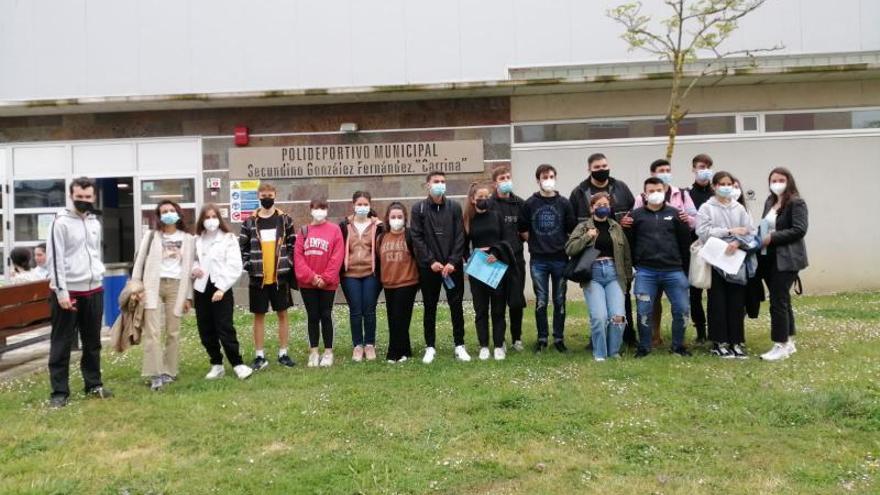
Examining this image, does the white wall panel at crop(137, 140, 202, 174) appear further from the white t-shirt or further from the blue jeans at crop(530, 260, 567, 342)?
the blue jeans at crop(530, 260, 567, 342)

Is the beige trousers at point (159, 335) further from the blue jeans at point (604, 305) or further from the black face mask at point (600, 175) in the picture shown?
the black face mask at point (600, 175)

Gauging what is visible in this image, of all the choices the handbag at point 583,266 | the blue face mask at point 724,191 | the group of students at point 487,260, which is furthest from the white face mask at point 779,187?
the handbag at point 583,266

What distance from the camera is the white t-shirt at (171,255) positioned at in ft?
20.7

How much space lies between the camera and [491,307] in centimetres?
681

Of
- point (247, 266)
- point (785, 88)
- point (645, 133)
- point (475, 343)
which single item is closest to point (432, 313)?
point (475, 343)

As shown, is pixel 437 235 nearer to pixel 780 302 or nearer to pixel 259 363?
pixel 259 363

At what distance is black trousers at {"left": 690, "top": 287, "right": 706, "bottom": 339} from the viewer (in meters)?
7.21

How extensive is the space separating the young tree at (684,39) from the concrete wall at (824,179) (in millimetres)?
805

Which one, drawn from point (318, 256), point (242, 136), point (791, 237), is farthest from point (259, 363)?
point (242, 136)

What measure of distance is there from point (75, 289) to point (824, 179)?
11.8 m

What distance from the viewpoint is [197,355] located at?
7.67 metres

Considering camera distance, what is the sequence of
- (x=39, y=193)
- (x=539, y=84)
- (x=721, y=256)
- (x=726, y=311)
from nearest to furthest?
(x=721, y=256) < (x=726, y=311) < (x=539, y=84) < (x=39, y=193)

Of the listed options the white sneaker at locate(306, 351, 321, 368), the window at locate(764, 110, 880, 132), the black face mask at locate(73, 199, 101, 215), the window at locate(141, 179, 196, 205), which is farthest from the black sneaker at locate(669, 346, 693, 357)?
the window at locate(141, 179, 196, 205)

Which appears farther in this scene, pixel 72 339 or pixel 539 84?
pixel 539 84
